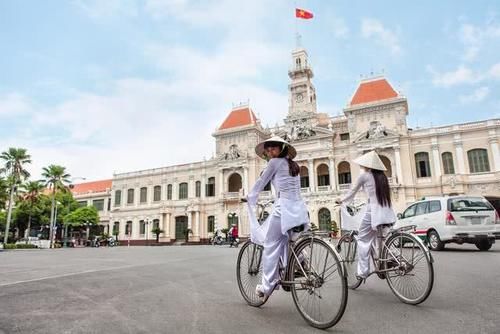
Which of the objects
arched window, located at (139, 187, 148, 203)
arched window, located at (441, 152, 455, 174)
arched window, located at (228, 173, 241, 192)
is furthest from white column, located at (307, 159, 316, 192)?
arched window, located at (139, 187, 148, 203)

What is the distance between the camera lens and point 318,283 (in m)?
3.03

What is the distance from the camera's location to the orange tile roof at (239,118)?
4034 cm

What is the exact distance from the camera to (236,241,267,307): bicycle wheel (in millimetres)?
3939

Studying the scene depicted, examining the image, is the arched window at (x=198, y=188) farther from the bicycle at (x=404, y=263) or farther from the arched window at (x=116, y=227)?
the bicycle at (x=404, y=263)

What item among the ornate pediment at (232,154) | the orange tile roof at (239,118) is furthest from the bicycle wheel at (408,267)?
the orange tile roof at (239,118)

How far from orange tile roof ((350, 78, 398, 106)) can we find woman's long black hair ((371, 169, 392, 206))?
3085cm

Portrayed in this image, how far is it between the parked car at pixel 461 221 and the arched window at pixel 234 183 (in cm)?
2964

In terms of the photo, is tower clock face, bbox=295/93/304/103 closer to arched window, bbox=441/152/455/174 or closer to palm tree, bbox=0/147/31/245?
arched window, bbox=441/152/455/174

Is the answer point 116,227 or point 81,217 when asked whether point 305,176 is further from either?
point 81,217

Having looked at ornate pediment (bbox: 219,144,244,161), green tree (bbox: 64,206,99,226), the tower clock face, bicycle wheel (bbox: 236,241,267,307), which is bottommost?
bicycle wheel (bbox: 236,241,267,307)

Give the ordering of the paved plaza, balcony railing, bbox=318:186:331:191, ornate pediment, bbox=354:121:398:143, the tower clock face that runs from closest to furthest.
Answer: the paved plaza → ornate pediment, bbox=354:121:398:143 → balcony railing, bbox=318:186:331:191 → the tower clock face

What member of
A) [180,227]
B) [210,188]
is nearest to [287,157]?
[210,188]

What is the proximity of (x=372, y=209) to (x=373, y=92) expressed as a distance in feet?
108

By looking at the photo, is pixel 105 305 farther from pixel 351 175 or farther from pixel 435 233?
pixel 351 175
